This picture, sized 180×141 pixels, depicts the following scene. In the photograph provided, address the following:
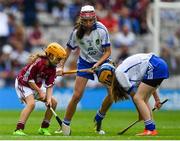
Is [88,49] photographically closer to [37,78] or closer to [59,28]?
[37,78]

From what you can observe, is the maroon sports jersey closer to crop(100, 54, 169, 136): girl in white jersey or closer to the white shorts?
the white shorts

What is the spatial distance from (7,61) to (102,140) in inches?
662

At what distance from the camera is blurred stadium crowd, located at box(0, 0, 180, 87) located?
102ft

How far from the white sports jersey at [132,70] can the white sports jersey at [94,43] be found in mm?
1089

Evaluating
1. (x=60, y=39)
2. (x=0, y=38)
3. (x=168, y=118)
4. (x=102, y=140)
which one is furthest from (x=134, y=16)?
(x=102, y=140)

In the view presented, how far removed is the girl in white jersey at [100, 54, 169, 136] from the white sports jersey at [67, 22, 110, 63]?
3.43 feet

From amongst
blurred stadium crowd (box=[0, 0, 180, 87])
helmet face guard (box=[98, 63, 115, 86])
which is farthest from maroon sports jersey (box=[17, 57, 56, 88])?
blurred stadium crowd (box=[0, 0, 180, 87])

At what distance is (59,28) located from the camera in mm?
33000

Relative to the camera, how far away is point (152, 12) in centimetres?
2939

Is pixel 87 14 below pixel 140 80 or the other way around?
the other way around

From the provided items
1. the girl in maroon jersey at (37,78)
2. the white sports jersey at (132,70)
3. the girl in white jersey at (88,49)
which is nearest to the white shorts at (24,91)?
the girl in maroon jersey at (37,78)

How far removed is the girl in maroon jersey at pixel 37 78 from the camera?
52.7ft

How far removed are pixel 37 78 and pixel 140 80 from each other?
2014 millimetres

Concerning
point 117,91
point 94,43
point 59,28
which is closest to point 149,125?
point 117,91
